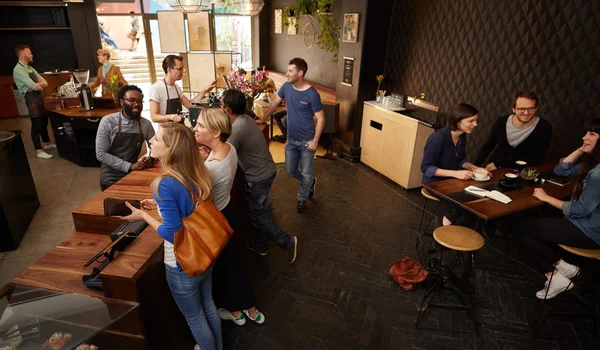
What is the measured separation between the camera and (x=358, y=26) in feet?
19.7

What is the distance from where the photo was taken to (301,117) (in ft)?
14.7

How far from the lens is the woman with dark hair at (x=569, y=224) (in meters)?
2.82

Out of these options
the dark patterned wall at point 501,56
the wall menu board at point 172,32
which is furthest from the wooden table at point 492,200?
the wall menu board at point 172,32

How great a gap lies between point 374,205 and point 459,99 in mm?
1944

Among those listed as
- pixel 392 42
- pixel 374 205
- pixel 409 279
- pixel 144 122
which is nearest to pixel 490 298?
pixel 409 279

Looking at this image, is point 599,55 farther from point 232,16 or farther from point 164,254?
point 232,16

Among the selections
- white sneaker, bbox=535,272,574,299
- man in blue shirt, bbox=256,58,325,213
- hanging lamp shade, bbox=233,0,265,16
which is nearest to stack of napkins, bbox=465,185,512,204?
white sneaker, bbox=535,272,574,299

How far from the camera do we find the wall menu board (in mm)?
5734

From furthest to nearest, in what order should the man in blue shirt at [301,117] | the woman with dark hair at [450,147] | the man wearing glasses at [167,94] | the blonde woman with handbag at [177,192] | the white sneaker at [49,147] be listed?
the white sneaker at [49,147] < the man in blue shirt at [301,117] < the man wearing glasses at [167,94] < the woman with dark hair at [450,147] < the blonde woman with handbag at [177,192]

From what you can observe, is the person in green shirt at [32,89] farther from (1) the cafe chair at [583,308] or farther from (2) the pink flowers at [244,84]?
(1) the cafe chair at [583,308]

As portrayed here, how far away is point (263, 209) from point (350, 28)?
13.1ft

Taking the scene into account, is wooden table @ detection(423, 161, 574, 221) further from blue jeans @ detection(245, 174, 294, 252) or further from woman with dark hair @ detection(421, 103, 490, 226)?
blue jeans @ detection(245, 174, 294, 252)

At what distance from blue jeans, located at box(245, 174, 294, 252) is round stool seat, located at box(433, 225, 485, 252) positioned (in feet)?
4.77

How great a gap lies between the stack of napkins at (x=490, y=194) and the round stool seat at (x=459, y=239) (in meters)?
0.33
